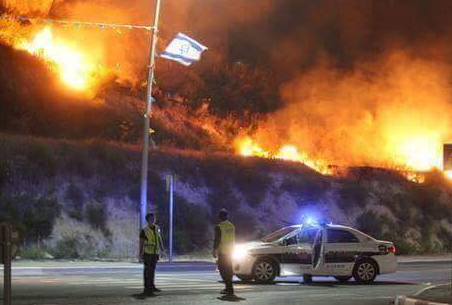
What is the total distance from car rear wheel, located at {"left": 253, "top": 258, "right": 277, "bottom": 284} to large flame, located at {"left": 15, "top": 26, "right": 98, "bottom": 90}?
34.6 meters

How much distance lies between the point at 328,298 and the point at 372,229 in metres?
27.8

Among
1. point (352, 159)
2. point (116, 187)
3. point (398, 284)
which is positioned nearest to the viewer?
point (398, 284)

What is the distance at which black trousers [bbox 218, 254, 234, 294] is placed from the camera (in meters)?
16.8

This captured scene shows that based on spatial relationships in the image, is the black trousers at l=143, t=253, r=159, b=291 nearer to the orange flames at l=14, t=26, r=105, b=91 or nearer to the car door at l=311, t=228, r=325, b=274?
the car door at l=311, t=228, r=325, b=274

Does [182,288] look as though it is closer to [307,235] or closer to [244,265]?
[244,265]

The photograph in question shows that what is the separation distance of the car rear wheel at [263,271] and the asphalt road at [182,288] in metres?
0.42

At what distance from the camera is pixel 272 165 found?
46375mm

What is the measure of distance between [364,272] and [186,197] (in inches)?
766

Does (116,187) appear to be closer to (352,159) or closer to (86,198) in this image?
(86,198)

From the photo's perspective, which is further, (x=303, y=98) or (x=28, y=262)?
(x=303, y=98)

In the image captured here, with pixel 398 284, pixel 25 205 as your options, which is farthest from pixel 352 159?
pixel 398 284

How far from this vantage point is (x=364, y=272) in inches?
837

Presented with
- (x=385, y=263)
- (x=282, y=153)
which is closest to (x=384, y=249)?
(x=385, y=263)

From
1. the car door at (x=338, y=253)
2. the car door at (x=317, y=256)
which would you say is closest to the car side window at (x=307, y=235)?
the car door at (x=317, y=256)
